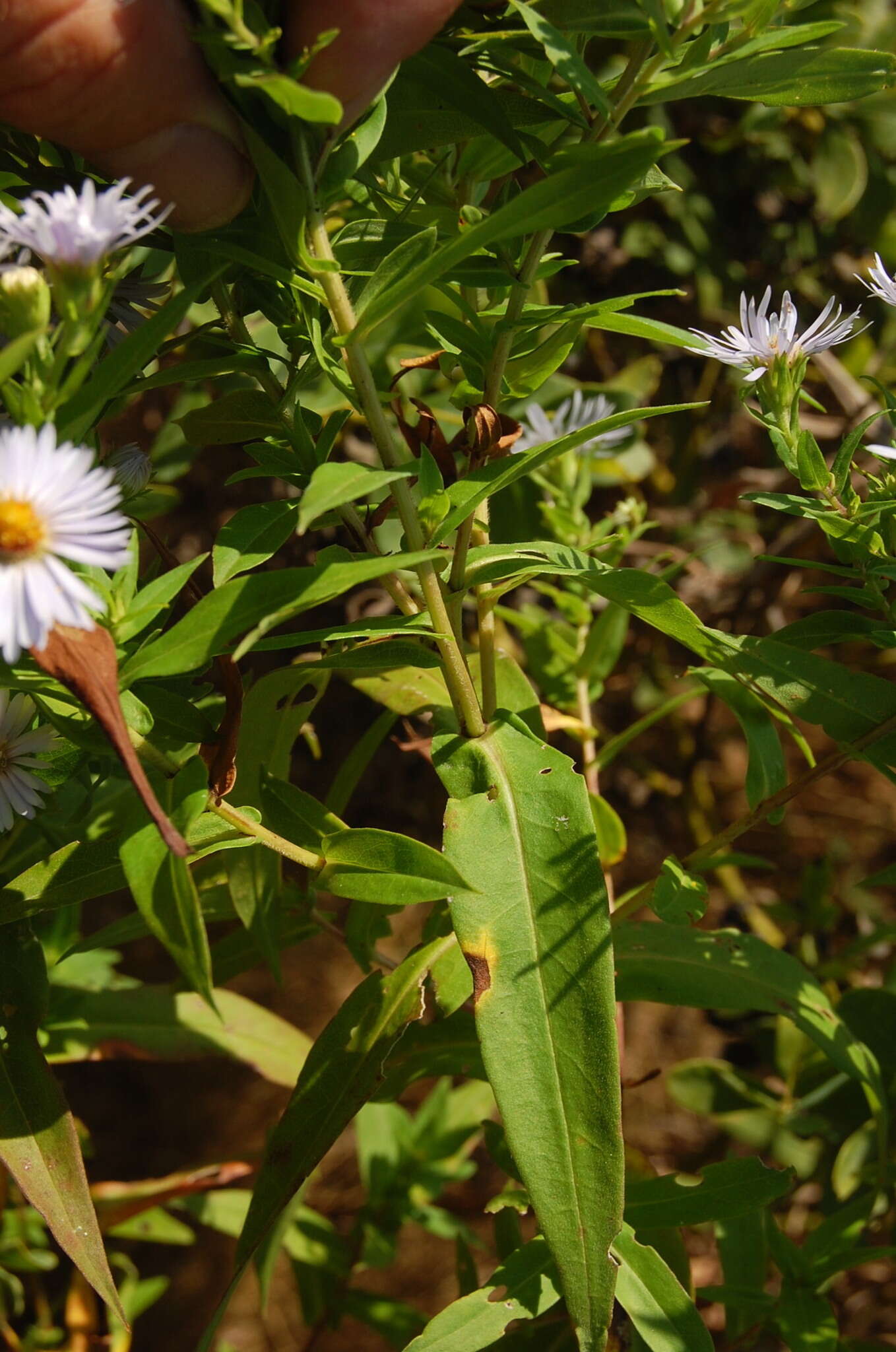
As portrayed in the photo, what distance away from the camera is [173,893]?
1.27 ft

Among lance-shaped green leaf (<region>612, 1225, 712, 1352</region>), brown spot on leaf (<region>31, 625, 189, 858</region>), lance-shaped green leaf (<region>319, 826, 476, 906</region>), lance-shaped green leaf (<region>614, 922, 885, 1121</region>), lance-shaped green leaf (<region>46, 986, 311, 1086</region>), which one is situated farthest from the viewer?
lance-shaped green leaf (<region>46, 986, 311, 1086</region>)

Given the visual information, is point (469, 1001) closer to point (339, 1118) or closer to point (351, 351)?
point (339, 1118)

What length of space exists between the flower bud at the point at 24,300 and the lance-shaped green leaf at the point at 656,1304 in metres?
0.50

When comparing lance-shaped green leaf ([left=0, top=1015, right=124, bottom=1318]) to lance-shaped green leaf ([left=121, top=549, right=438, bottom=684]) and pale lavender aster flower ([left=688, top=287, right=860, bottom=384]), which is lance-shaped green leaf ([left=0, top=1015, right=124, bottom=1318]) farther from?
pale lavender aster flower ([left=688, top=287, right=860, bottom=384])

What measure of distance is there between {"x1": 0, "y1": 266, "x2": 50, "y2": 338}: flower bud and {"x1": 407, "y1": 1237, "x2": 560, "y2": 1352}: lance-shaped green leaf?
0.52 meters

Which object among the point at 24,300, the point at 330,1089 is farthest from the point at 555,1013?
the point at 24,300

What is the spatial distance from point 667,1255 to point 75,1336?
21.8 inches

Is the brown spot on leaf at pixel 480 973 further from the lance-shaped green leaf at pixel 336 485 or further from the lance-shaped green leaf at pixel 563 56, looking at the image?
the lance-shaped green leaf at pixel 563 56

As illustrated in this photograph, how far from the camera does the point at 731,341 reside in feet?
1.76

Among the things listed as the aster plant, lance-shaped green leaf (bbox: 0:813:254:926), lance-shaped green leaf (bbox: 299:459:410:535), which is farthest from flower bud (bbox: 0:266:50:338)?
lance-shaped green leaf (bbox: 0:813:254:926)

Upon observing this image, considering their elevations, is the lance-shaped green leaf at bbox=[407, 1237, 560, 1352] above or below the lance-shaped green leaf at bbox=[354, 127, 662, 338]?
below

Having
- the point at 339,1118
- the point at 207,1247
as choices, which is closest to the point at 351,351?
the point at 339,1118

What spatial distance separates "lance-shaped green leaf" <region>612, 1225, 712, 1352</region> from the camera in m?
0.54

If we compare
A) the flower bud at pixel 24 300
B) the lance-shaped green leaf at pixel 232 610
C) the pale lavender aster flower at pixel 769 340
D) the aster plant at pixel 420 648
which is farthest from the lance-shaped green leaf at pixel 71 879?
the pale lavender aster flower at pixel 769 340
